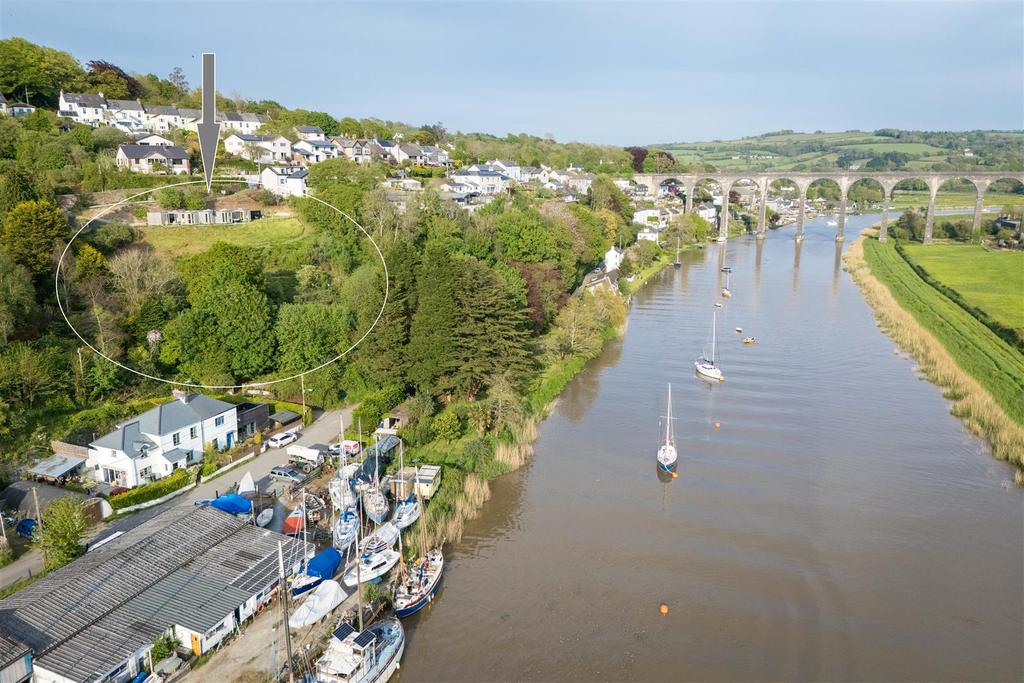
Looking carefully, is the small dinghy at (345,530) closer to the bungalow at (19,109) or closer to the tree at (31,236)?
the tree at (31,236)

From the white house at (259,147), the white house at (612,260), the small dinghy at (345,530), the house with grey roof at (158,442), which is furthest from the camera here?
the white house at (259,147)

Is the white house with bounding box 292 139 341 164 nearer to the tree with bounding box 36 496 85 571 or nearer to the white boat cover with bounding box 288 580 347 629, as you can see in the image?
the tree with bounding box 36 496 85 571

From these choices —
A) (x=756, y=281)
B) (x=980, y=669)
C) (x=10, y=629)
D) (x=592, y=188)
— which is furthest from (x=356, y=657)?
(x=592, y=188)

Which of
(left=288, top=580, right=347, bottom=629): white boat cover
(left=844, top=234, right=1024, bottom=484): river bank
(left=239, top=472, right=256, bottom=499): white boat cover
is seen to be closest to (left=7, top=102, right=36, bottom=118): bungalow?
(left=239, top=472, right=256, bottom=499): white boat cover

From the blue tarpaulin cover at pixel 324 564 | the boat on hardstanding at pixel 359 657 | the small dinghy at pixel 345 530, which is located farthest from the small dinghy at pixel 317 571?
the boat on hardstanding at pixel 359 657

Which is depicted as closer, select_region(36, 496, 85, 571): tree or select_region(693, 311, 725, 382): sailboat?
select_region(36, 496, 85, 571): tree
